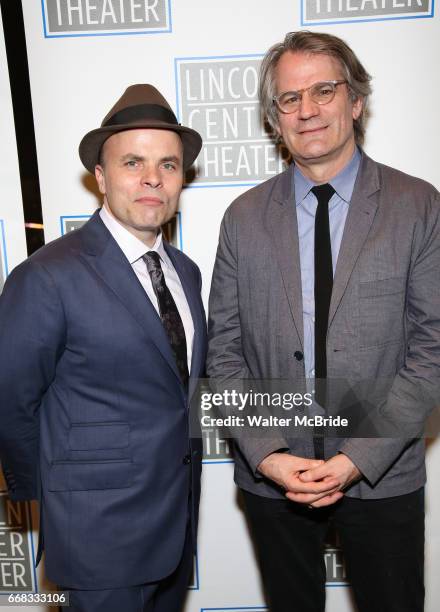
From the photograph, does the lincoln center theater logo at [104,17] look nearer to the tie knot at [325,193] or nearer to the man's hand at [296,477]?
the tie knot at [325,193]

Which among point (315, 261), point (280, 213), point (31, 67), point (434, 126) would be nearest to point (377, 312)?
point (315, 261)

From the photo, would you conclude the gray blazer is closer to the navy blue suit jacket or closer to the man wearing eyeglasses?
the man wearing eyeglasses

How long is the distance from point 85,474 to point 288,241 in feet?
3.05

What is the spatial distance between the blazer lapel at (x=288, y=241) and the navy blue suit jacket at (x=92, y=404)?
0.41 metres

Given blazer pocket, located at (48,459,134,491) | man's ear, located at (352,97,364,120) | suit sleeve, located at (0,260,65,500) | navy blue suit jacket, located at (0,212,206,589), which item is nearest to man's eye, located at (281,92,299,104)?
man's ear, located at (352,97,364,120)

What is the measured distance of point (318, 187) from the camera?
5.56ft

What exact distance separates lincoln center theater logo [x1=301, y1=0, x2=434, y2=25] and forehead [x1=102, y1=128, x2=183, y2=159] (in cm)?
90

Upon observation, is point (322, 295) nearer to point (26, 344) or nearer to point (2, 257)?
point (26, 344)

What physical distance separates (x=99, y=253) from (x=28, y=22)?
1197 mm

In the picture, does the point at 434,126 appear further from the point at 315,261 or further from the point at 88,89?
the point at 88,89

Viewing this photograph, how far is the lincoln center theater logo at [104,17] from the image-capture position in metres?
2.07

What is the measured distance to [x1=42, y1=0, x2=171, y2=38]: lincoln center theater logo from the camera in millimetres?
2074

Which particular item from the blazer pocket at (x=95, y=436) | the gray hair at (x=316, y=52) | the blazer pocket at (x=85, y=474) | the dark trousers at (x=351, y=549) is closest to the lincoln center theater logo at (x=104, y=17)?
the gray hair at (x=316, y=52)

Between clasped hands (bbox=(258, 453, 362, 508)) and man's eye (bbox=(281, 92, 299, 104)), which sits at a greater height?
man's eye (bbox=(281, 92, 299, 104))
